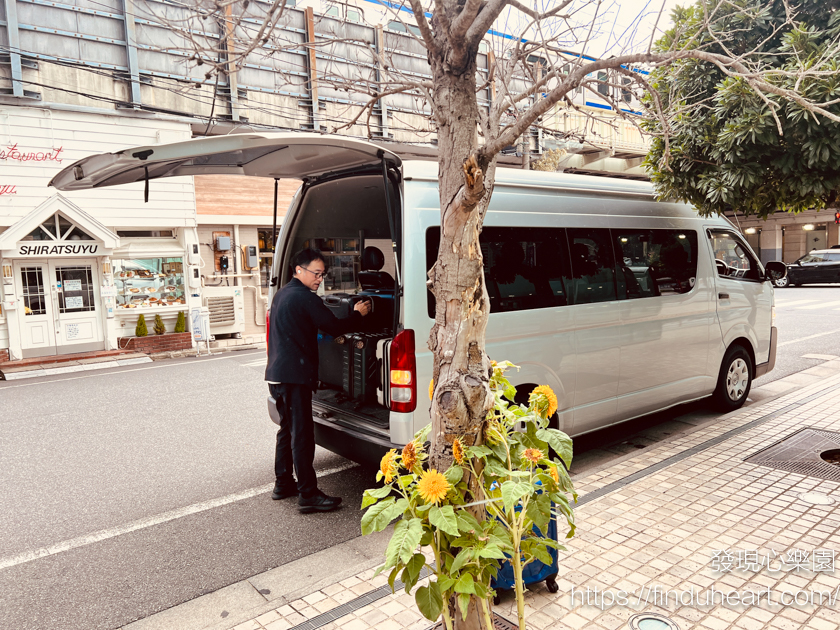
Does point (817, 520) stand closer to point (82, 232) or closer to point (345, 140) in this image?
point (345, 140)

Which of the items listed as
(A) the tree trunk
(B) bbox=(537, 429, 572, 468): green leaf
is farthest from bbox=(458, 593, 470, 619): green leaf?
(B) bbox=(537, 429, 572, 468): green leaf

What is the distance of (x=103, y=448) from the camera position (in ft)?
20.6

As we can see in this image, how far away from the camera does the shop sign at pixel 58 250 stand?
12.6 metres

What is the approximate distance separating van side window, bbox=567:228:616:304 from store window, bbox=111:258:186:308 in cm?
1230

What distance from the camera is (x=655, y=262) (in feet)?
18.8

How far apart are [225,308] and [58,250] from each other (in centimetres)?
417

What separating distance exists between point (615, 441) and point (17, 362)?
12.3m

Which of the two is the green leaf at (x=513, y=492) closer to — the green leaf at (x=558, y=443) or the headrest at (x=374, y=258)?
the green leaf at (x=558, y=443)

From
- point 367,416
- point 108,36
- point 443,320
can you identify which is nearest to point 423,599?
point 443,320

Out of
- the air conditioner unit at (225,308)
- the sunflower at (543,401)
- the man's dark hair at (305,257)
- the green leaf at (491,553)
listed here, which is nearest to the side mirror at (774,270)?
the man's dark hair at (305,257)

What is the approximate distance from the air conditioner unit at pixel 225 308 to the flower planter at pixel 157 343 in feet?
3.44

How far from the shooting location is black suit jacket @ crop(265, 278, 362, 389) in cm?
448

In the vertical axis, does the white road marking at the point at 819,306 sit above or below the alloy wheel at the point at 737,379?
below

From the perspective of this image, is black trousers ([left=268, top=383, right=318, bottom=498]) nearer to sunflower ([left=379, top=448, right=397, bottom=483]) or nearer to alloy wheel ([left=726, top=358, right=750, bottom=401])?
sunflower ([left=379, top=448, right=397, bottom=483])
